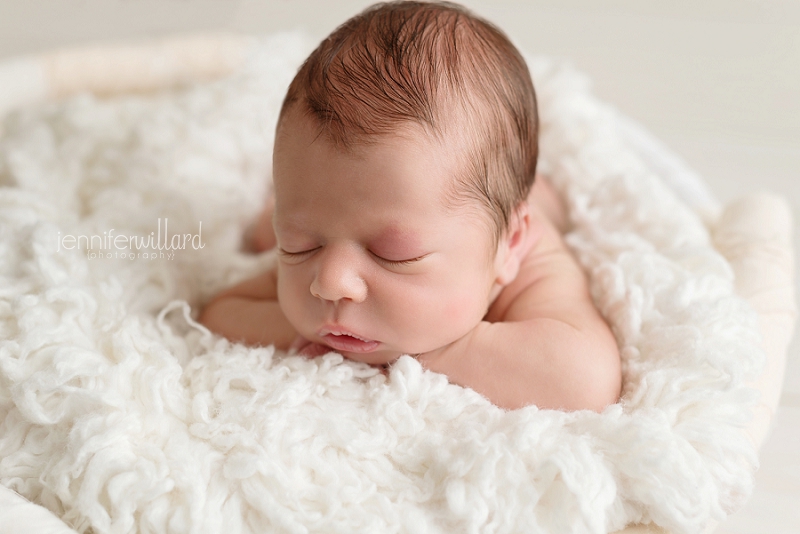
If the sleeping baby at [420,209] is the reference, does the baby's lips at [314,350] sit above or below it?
below

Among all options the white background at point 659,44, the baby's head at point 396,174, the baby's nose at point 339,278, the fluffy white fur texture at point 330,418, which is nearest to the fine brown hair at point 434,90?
the baby's head at point 396,174

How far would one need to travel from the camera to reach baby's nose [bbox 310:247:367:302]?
881mm

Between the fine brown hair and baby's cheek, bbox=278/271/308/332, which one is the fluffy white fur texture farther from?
the fine brown hair

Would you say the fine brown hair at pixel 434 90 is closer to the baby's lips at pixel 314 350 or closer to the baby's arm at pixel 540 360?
the baby's arm at pixel 540 360

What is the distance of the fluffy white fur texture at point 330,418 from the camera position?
2.65 feet

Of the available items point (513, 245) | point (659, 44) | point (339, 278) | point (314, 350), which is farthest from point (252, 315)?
point (659, 44)

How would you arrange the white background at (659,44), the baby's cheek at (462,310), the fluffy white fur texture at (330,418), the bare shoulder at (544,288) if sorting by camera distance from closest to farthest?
the fluffy white fur texture at (330,418), the baby's cheek at (462,310), the bare shoulder at (544,288), the white background at (659,44)

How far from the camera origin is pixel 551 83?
148 centimetres

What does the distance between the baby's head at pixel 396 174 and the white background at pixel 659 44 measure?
1099mm

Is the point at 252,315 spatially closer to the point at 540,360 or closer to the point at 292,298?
the point at 292,298

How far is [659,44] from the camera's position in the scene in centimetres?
229

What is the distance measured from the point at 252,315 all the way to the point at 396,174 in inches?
13.9

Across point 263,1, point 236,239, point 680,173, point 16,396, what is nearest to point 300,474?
point 16,396

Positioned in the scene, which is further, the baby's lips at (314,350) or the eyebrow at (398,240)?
the baby's lips at (314,350)
